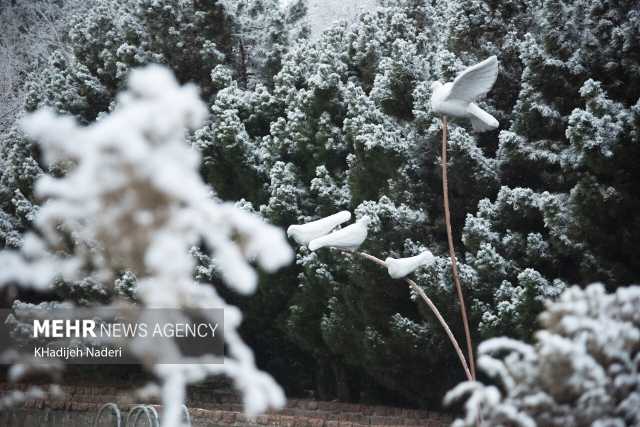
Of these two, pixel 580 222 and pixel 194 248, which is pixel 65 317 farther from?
pixel 580 222

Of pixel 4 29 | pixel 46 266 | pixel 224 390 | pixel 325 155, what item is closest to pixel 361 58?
pixel 325 155

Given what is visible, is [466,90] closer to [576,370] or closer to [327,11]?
[576,370]

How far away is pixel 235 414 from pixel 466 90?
10.7 feet

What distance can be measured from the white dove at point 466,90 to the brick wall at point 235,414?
2.56m

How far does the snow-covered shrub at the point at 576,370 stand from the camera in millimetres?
2033

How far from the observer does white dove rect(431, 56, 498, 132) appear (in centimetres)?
402

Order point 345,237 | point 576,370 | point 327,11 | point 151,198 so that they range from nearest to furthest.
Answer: point 151,198 < point 576,370 < point 345,237 < point 327,11

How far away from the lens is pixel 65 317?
28.9 ft

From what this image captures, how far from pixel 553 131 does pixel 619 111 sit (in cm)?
90

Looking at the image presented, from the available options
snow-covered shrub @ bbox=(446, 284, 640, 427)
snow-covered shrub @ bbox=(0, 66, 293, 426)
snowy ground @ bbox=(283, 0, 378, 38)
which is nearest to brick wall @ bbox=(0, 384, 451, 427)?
snow-covered shrub @ bbox=(446, 284, 640, 427)

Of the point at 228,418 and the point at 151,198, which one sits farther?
the point at 228,418

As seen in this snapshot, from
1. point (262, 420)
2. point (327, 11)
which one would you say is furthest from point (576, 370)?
point (327, 11)

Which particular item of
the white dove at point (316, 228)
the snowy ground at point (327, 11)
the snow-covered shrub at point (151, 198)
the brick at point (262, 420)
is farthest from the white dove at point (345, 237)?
the snowy ground at point (327, 11)

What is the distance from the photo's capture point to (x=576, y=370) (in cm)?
203
